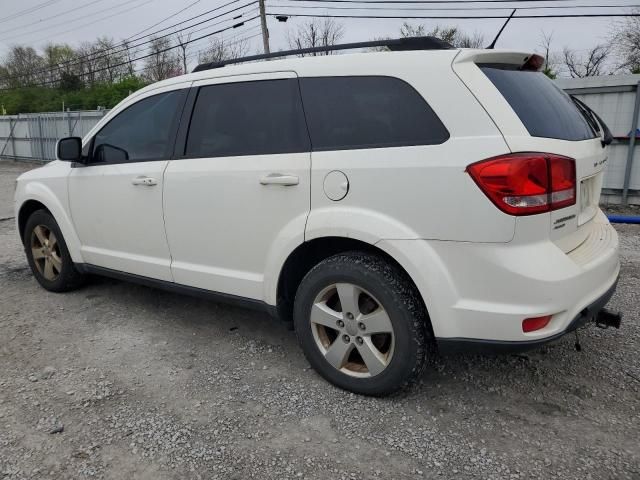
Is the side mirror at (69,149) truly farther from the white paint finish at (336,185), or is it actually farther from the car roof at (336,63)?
the white paint finish at (336,185)

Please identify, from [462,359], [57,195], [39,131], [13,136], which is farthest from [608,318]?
[13,136]

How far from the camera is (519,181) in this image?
2254 millimetres

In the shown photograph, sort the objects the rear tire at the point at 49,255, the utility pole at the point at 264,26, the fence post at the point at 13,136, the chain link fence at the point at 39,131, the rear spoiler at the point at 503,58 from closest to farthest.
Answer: the rear spoiler at the point at 503,58, the rear tire at the point at 49,255, the chain link fence at the point at 39,131, the fence post at the point at 13,136, the utility pole at the point at 264,26

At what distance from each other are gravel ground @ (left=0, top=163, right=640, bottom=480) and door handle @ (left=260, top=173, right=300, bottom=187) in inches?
46.0

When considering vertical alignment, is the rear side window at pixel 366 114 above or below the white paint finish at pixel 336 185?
above

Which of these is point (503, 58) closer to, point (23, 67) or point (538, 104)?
point (538, 104)

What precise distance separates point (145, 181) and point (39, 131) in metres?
19.0

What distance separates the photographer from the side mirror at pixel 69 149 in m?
4.00

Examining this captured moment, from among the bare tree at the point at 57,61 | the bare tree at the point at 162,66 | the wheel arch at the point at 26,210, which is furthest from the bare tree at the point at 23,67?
Result: the wheel arch at the point at 26,210

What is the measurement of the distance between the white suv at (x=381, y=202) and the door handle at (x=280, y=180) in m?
0.01

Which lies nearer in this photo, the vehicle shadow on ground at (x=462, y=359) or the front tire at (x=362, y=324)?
the front tire at (x=362, y=324)

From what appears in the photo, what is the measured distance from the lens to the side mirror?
13.1 feet

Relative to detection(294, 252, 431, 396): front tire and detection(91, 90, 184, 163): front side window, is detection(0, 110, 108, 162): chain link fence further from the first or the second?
detection(294, 252, 431, 396): front tire

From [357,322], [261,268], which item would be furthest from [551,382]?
[261,268]
